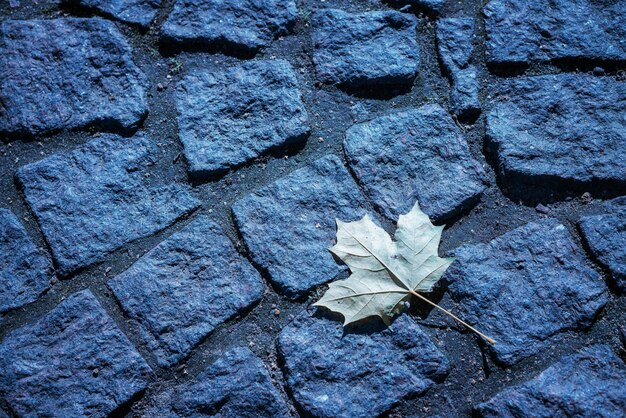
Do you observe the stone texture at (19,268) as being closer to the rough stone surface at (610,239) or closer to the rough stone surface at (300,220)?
the rough stone surface at (300,220)

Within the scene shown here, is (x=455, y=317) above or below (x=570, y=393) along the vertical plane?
above

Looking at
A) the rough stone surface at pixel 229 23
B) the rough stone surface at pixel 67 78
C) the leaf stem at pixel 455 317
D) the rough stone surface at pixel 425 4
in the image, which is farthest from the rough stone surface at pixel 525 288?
the rough stone surface at pixel 67 78

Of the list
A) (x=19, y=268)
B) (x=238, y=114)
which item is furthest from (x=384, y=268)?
(x=19, y=268)

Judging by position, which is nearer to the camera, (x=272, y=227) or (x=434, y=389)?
(x=434, y=389)

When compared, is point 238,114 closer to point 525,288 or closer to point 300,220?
point 300,220

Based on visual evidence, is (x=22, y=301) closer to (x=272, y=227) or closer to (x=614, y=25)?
(x=272, y=227)

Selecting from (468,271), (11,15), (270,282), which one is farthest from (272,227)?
(11,15)

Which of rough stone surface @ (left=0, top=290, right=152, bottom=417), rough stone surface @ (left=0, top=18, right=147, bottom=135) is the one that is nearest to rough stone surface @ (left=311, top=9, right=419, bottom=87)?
rough stone surface @ (left=0, top=18, right=147, bottom=135)
